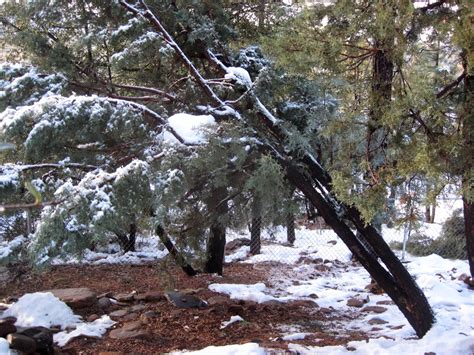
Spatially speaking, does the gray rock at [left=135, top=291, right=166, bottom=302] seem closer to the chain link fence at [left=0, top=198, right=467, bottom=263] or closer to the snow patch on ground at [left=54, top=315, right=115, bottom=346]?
the snow patch on ground at [left=54, top=315, right=115, bottom=346]

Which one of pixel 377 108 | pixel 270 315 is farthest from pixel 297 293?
pixel 377 108

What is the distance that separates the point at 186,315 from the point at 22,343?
1719 millimetres

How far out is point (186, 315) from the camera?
515 cm

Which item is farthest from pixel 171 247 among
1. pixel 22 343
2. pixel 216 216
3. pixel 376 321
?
pixel 376 321

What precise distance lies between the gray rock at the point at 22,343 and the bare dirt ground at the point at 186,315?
0.33 m

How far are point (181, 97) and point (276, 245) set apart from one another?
6.11m

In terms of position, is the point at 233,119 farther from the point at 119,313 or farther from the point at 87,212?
the point at 119,313

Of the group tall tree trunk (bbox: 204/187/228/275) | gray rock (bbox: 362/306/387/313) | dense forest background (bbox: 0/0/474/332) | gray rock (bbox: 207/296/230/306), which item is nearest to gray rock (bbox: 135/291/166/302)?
gray rock (bbox: 207/296/230/306)

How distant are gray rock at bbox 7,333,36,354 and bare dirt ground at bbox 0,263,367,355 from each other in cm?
33

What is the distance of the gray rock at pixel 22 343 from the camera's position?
3879 millimetres

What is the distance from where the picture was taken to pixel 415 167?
311 cm

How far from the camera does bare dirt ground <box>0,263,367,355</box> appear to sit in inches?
171

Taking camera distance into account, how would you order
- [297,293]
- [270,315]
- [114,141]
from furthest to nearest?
[297,293] < [270,315] < [114,141]

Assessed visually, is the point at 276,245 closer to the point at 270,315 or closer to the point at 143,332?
the point at 270,315
